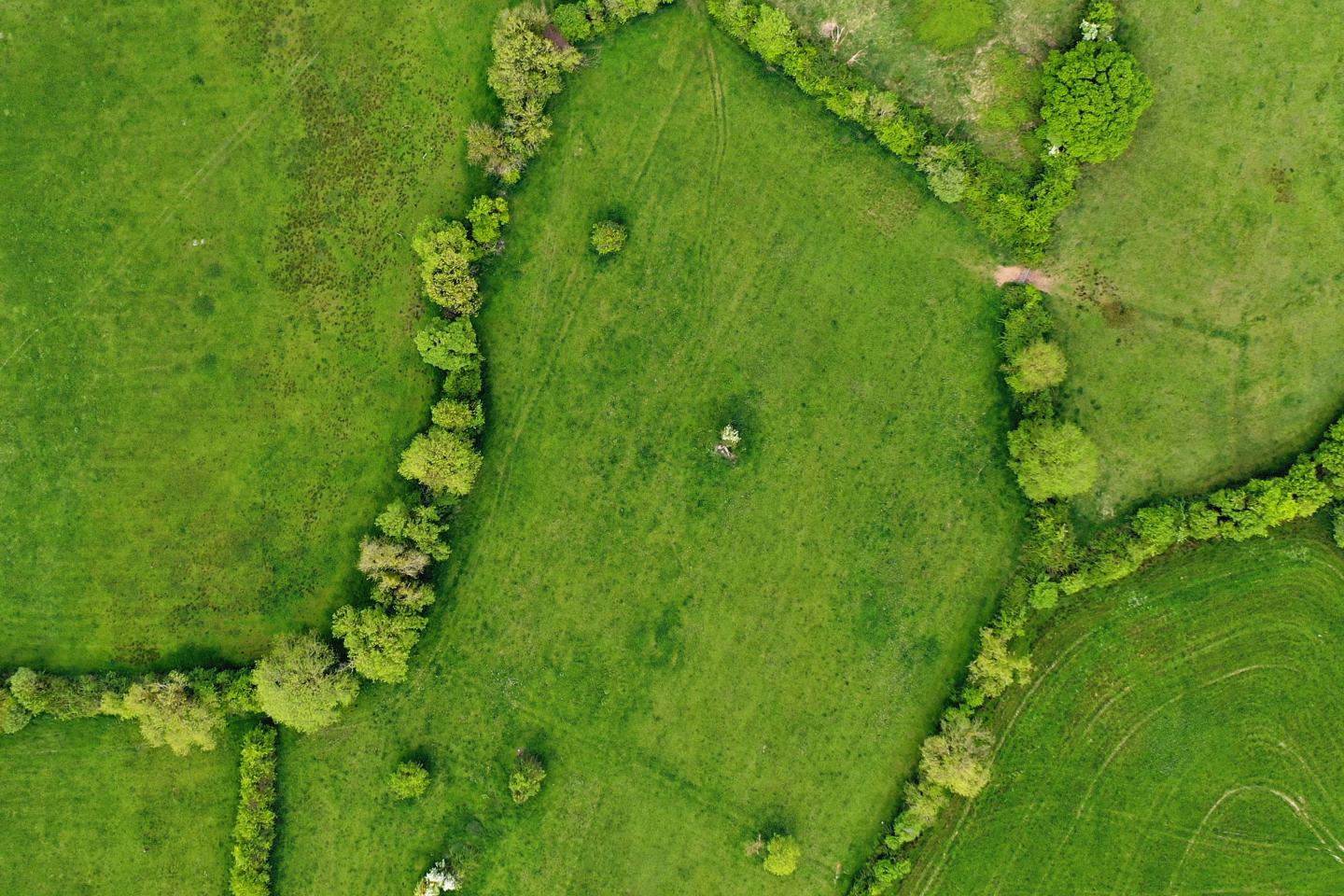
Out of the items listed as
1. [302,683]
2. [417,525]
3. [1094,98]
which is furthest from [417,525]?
[1094,98]

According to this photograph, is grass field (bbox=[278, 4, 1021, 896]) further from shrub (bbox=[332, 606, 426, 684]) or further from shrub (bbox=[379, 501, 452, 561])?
shrub (bbox=[332, 606, 426, 684])

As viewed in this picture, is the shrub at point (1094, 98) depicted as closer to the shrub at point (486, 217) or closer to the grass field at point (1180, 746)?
the grass field at point (1180, 746)

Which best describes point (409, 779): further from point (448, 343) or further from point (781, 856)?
point (448, 343)

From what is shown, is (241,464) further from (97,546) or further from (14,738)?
(14,738)

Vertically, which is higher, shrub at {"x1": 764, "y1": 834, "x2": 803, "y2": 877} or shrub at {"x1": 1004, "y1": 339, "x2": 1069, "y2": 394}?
shrub at {"x1": 1004, "y1": 339, "x2": 1069, "y2": 394}

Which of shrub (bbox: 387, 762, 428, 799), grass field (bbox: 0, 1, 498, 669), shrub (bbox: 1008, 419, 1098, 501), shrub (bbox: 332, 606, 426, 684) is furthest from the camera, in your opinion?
grass field (bbox: 0, 1, 498, 669)

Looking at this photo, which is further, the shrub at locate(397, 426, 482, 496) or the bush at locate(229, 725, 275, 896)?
the bush at locate(229, 725, 275, 896)

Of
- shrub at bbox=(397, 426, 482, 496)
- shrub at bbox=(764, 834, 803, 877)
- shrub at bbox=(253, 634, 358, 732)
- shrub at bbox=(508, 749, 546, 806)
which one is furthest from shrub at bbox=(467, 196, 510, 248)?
shrub at bbox=(764, 834, 803, 877)
